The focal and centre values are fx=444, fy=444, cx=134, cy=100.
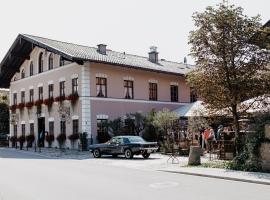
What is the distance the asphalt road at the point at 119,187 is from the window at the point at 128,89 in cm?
1949

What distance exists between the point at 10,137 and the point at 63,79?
37.3ft

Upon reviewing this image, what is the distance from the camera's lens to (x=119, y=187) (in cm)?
1282

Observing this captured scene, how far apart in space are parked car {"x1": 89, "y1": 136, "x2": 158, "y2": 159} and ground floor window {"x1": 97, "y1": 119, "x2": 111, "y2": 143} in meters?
6.45

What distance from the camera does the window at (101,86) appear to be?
112ft

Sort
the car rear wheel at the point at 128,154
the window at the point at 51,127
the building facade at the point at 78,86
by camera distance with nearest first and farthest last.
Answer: the car rear wheel at the point at 128,154 → the building facade at the point at 78,86 → the window at the point at 51,127

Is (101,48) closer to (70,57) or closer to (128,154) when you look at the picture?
(70,57)

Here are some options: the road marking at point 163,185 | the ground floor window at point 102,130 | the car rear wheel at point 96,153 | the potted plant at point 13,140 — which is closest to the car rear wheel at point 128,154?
the car rear wheel at point 96,153

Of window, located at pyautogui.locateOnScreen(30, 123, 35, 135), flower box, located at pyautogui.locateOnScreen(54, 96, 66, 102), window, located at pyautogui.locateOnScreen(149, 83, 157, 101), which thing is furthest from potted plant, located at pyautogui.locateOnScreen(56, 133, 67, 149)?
window, located at pyautogui.locateOnScreen(149, 83, 157, 101)

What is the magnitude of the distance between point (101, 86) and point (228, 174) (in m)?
19.9

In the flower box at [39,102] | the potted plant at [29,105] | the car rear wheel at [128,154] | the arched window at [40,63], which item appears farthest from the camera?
the potted plant at [29,105]

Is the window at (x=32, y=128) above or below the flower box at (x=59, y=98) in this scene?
below

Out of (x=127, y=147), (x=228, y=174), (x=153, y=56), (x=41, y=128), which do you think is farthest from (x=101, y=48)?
(x=228, y=174)

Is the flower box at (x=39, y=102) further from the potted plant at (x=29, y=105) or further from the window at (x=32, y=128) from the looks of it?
the window at (x=32, y=128)

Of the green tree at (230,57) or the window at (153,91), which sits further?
the window at (153,91)
